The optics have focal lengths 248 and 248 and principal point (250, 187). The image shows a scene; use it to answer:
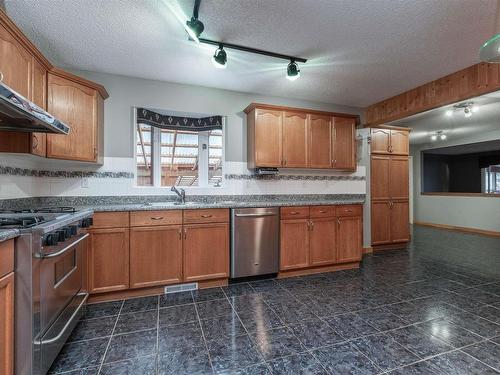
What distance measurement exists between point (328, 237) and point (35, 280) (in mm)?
2895

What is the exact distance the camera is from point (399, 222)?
4.61 m

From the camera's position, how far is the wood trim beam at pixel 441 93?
2588 millimetres

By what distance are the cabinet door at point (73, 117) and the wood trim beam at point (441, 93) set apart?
12.8 feet

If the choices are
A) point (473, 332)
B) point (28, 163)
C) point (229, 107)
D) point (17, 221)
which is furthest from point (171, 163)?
point (473, 332)

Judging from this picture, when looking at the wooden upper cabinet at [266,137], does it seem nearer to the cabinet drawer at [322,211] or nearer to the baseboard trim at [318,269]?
the cabinet drawer at [322,211]

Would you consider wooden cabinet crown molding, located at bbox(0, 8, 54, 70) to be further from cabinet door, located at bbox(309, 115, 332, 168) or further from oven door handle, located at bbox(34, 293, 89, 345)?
cabinet door, located at bbox(309, 115, 332, 168)

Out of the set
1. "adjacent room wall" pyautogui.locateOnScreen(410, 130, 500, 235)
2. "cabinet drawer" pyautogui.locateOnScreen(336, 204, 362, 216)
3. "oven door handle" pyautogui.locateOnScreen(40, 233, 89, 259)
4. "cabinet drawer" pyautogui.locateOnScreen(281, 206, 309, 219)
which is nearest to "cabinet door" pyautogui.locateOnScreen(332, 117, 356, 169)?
"cabinet drawer" pyautogui.locateOnScreen(336, 204, 362, 216)

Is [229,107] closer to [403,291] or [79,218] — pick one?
[79,218]

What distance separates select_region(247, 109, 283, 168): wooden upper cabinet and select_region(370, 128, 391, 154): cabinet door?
207 centimetres

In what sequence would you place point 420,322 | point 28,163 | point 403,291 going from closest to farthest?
point 420,322 → point 28,163 → point 403,291

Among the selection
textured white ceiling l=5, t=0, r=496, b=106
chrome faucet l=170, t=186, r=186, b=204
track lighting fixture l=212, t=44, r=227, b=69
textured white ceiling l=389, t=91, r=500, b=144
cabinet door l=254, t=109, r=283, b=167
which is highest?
textured white ceiling l=5, t=0, r=496, b=106

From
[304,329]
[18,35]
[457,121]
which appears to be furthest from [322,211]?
[457,121]

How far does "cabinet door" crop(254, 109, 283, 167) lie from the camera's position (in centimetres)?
324

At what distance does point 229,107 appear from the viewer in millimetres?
3412
